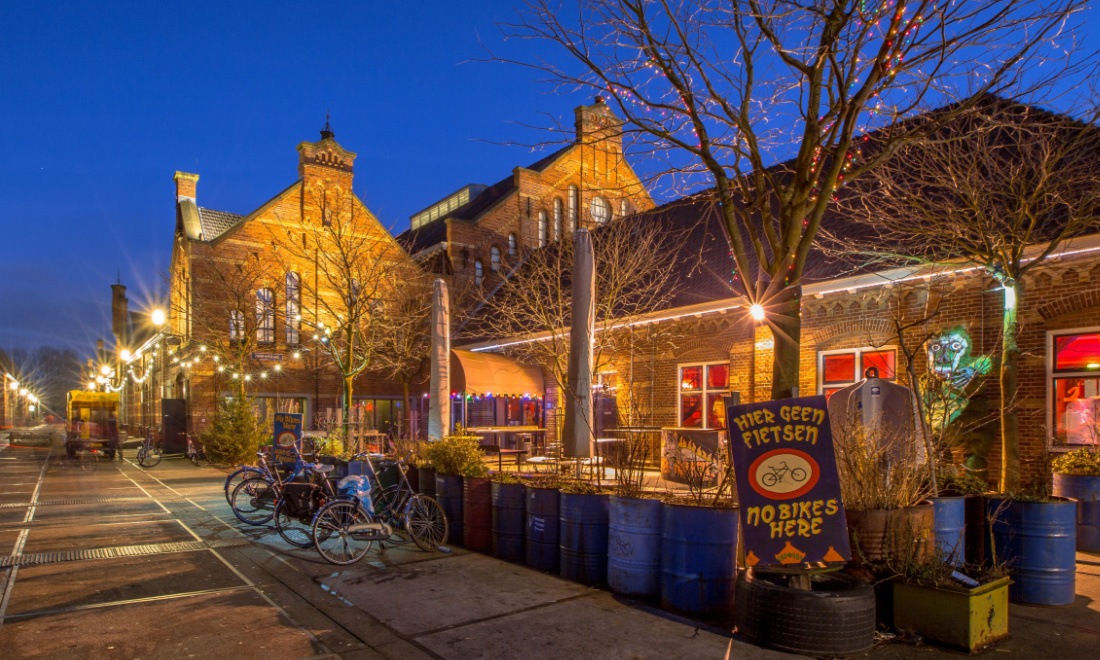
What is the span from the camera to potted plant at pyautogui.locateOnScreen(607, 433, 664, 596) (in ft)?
21.2

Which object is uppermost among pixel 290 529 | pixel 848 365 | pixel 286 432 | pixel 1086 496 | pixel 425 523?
pixel 848 365

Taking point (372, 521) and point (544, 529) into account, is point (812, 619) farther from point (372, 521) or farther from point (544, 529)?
point (372, 521)

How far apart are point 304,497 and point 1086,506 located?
32.9 ft

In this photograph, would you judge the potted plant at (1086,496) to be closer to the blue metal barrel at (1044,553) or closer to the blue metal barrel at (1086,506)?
the blue metal barrel at (1086,506)

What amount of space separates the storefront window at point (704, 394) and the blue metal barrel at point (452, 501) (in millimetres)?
7914

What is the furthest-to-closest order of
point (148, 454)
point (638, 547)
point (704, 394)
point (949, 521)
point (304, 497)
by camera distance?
point (148, 454) < point (704, 394) < point (304, 497) < point (638, 547) < point (949, 521)

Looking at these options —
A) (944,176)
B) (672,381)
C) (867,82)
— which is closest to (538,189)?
(672,381)

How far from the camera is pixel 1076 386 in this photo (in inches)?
414

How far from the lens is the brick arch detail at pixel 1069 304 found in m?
10.2

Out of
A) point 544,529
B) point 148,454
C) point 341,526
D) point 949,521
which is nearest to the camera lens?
point 949,521

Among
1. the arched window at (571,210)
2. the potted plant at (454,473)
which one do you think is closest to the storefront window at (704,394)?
the potted plant at (454,473)

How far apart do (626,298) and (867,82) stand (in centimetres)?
1093

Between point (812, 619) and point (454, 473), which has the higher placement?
point (454, 473)

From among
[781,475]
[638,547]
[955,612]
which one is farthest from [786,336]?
[955,612]
